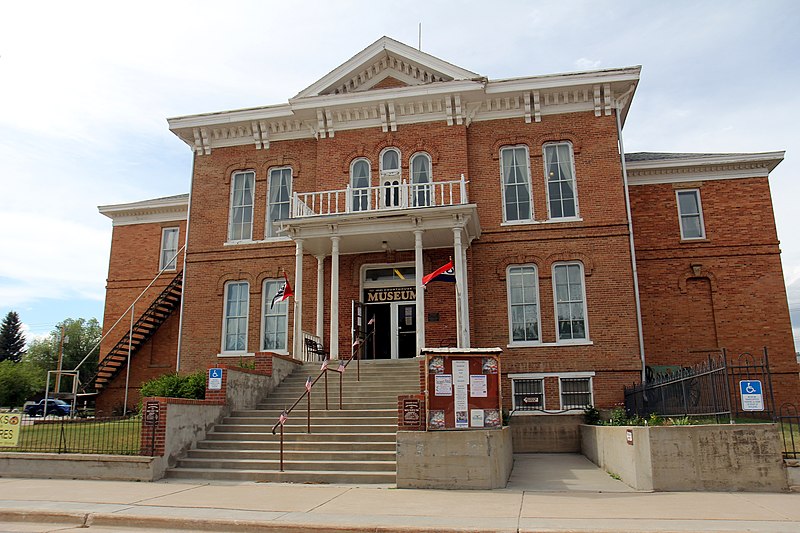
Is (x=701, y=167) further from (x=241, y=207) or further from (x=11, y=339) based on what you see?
(x=11, y=339)

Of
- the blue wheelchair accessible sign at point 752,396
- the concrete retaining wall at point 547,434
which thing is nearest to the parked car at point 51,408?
the concrete retaining wall at point 547,434

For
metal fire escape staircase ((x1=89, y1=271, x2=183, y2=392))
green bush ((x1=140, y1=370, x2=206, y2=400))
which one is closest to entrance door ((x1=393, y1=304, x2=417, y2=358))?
green bush ((x1=140, y1=370, x2=206, y2=400))

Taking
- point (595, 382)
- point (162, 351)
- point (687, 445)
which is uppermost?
point (162, 351)

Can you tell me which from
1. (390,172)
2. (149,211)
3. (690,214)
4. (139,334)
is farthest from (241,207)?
(690,214)

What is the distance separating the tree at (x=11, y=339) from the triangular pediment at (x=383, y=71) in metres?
69.1

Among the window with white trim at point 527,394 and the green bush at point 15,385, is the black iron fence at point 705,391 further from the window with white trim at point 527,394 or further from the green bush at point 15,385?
the green bush at point 15,385

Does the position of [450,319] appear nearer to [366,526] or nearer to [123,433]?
[123,433]

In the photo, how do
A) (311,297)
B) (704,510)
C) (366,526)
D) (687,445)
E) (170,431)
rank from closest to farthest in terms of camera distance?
(366,526), (704,510), (687,445), (170,431), (311,297)

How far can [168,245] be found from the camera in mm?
26281

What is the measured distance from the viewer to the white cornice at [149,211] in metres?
26.2

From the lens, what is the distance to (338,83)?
68.5ft

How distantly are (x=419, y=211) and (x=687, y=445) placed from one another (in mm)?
9470

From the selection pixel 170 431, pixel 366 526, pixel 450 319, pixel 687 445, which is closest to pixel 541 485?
pixel 687 445

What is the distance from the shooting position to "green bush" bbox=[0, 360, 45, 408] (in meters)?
50.4
